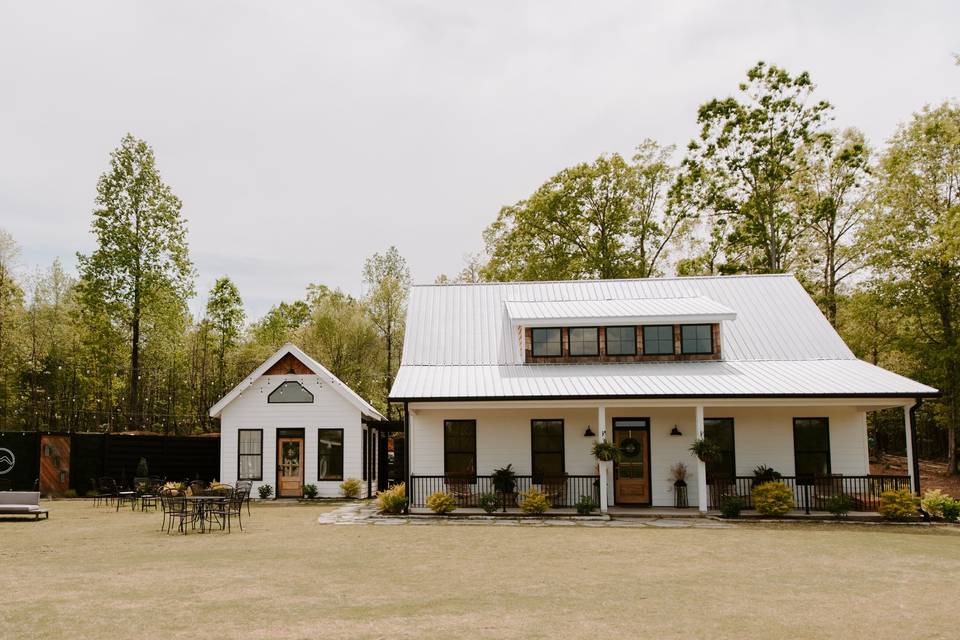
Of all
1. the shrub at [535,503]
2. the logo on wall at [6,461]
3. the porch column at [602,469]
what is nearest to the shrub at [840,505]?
the porch column at [602,469]

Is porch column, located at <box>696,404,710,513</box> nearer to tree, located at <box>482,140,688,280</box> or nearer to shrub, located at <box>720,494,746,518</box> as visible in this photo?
shrub, located at <box>720,494,746,518</box>

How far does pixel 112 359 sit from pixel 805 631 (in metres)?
30.2

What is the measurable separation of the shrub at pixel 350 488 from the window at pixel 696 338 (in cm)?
1036

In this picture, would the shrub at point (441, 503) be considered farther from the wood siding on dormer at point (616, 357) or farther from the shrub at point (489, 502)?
the wood siding on dormer at point (616, 357)

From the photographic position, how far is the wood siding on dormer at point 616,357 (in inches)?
776

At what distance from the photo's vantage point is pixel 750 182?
1201 inches

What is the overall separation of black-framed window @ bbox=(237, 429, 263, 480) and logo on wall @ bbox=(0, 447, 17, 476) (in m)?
6.99

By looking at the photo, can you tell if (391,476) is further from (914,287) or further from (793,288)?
(914,287)

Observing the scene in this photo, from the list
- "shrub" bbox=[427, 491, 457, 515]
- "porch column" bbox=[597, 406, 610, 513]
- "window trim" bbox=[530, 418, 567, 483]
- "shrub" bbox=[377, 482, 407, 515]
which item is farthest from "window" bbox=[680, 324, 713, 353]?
"shrub" bbox=[377, 482, 407, 515]

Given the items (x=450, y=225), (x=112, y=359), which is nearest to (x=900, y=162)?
(x=450, y=225)

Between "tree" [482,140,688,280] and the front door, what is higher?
"tree" [482,140,688,280]

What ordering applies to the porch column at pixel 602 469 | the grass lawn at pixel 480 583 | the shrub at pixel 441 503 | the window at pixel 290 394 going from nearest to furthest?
1. the grass lawn at pixel 480 583
2. the porch column at pixel 602 469
3. the shrub at pixel 441 503
4. the window at pixel 290 394

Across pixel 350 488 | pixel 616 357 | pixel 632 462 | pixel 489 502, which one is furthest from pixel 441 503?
pixel 616 357

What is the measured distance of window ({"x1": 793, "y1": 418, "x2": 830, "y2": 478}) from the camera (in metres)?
18.0
